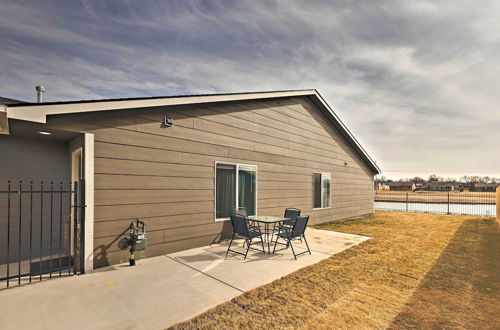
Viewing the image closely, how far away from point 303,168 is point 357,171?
517 centimetres

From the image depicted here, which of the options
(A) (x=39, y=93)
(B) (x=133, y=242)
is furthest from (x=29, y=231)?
(A) (x=39, y=93)

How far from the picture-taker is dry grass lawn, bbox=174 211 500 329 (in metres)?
2.42

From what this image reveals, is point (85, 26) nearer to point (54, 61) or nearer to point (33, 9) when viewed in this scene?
point (33, 9)

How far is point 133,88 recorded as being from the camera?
9.20 meters

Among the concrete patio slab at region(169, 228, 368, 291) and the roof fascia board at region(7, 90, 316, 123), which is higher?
the roof fascia board at region(7, 90, 316, 123)

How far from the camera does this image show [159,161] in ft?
15.2

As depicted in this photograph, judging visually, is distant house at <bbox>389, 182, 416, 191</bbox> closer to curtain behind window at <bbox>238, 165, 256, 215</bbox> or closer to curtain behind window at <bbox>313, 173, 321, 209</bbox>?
curtain behind window at <bbox>313, 173, 321, 209</bbox>

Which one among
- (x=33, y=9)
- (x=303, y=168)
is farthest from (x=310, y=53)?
(x=33, y=9)

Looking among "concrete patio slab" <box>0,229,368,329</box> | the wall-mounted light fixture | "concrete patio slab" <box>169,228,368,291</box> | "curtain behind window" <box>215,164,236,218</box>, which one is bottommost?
"concrete patio slab" <box>169,228,368,291</box>

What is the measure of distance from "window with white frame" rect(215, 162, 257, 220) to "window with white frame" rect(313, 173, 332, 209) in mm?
3466

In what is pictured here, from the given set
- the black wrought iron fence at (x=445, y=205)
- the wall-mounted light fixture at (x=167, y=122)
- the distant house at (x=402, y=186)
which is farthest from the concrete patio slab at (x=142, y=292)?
the distant house at (x=402, y=186)

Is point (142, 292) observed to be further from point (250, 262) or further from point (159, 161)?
point (159, 161)

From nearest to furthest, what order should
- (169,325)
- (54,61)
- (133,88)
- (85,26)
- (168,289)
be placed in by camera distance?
(169,325) → (168,289) → (85,26) → (54,61) → (133,88)

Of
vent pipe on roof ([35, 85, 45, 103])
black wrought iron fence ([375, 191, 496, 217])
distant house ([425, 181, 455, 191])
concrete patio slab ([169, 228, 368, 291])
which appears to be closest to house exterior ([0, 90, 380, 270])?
concrete patio slab ([169, 228, 368, 291])
